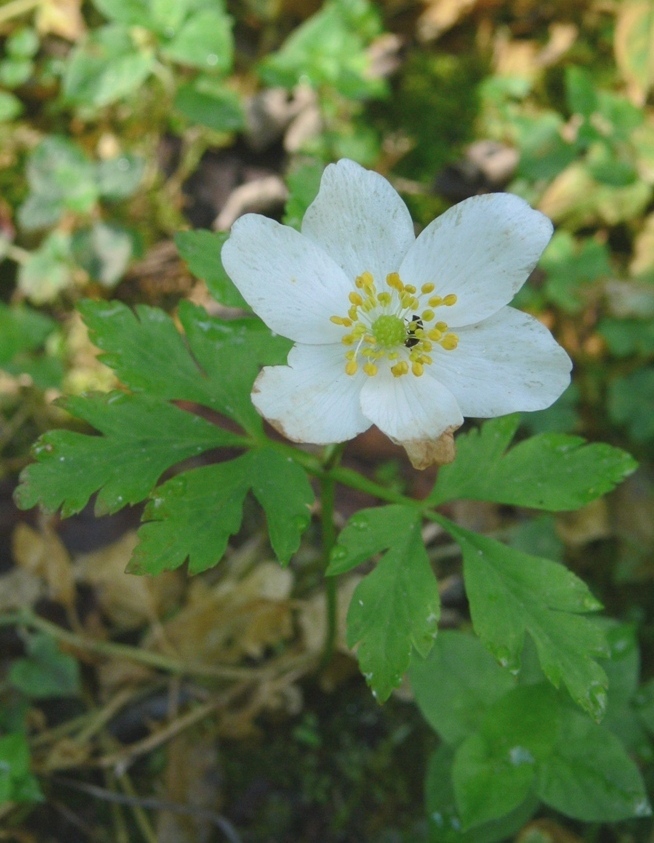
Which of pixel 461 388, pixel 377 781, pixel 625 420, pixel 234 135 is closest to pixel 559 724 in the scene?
pixel 377 781

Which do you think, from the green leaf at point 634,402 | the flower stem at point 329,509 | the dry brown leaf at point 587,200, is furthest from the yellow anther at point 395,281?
the dry brown leaf at point 587,200

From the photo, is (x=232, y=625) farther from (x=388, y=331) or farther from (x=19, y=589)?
(x=388, y=331)

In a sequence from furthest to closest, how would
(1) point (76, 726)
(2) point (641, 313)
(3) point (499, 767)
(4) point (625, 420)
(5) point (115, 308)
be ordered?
Result: (2) point (641, 313) → (4) point (625, 420) → (1) point (76, 726) → (3) point (499, 767) → (5) point (115, 308)

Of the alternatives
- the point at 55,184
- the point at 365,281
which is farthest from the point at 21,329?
the point at 365,281

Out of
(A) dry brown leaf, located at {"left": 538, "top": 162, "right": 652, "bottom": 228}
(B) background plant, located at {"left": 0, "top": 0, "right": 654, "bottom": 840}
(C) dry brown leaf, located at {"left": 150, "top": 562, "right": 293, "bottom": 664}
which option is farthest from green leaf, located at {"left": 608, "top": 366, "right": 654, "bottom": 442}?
(C) dry brown leaf, located at {"left": 150, "top": 562, "right": 293, "bottom": 664}

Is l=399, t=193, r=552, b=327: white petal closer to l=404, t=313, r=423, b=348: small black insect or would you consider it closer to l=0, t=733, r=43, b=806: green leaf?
l=404, t=313, r=423, b=348: small black insect

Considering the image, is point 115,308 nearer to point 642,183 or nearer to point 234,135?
point 234,135
